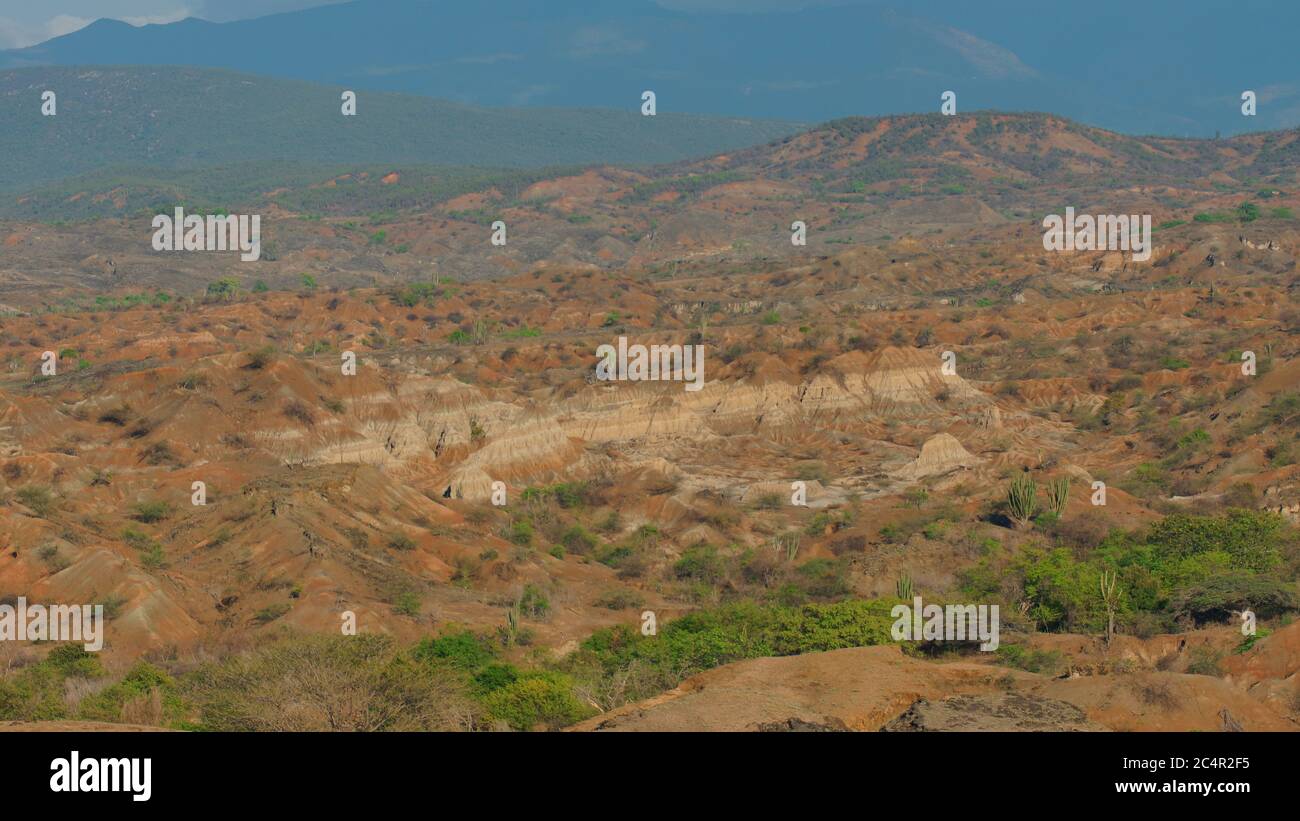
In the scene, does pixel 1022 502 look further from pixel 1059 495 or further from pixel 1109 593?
pixel 1109 593

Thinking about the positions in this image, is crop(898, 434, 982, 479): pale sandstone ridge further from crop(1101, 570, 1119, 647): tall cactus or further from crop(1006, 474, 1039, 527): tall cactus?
crop(1101, 570, 1119, 647): tall cactus

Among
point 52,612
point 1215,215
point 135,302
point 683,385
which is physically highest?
point 1215,215

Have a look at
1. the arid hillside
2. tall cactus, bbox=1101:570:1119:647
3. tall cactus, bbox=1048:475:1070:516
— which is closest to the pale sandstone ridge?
the arid hillside

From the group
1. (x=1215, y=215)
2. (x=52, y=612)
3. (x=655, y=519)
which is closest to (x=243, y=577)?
(x=52, y=612)

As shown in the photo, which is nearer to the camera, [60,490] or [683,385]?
[60,490]

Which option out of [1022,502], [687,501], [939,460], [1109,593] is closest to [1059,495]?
[1022,502]

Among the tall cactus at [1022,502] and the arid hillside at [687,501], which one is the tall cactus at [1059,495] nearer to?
the arid hillside at [687,501]
